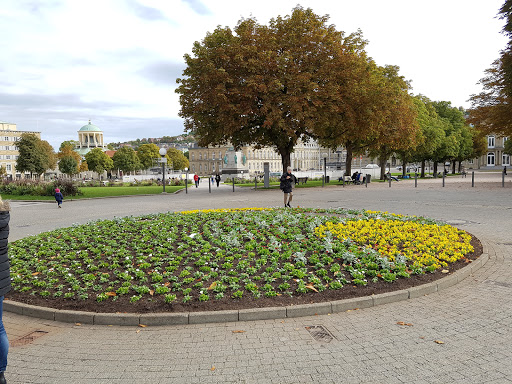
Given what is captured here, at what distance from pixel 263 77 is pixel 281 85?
5.39ft

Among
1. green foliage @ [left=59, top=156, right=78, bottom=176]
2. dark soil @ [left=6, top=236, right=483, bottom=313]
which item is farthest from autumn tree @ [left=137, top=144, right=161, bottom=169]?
dark soil @ [left=6, top=236, right=483, bottom=313]

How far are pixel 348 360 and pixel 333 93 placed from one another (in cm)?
2692

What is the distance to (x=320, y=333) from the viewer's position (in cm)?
482

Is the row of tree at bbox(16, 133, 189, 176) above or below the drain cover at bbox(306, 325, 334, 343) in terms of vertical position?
above

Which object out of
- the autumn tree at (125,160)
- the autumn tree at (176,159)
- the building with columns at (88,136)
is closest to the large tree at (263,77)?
the autumn tree at (125,160)

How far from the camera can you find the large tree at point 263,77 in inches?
1099

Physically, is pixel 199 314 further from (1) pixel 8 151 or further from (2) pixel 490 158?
(1) pixel 8 151

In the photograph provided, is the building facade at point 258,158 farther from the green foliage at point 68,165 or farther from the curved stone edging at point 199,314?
the curved stone edging at point 199,314

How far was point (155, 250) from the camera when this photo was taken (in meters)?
8.07

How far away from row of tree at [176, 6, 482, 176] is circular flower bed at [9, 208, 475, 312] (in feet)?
61.8

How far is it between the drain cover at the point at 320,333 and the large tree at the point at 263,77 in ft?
76.7

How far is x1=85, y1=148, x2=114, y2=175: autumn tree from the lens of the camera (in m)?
98.8

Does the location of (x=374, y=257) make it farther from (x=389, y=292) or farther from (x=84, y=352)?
(x=84, y=352)

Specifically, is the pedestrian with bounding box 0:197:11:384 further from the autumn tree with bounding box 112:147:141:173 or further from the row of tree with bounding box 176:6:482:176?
the autumn tree with bounding box 112:147:141:173
